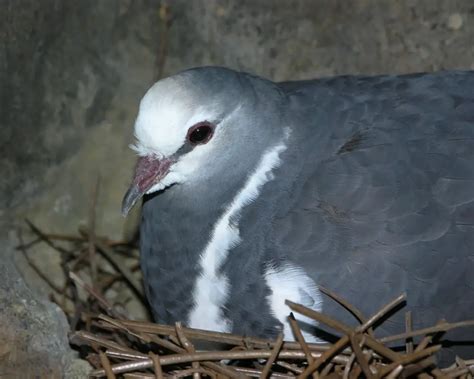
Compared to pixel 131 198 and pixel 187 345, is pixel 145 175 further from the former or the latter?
pixel 187 345

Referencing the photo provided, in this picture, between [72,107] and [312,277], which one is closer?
[312,277]

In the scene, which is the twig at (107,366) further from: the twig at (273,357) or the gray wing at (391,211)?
the gray wing at (391,211)

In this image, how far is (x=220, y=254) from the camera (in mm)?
2289

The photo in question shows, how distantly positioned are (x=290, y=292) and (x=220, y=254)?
221 millimetres

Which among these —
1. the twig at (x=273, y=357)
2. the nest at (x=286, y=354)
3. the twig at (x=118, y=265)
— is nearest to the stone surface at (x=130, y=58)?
the twig at (x=118, y=265)

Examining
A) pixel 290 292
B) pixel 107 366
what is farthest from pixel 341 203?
pixel 107 366

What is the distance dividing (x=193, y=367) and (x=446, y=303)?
599mm

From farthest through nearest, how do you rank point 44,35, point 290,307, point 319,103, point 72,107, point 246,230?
point 72,107 → point 44,35 → point 319,103 → point 246,230 → point 290,307

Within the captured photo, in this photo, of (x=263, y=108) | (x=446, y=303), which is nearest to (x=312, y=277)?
(x=446, y=303)

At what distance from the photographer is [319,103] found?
7.91 feet

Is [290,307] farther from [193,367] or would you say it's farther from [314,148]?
[314,148]

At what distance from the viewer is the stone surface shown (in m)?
2.87

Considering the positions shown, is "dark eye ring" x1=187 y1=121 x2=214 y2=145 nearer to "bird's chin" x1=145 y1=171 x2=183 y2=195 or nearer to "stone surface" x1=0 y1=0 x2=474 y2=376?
"bird's chin" x1=145 y1=171 x2=183 y2=195

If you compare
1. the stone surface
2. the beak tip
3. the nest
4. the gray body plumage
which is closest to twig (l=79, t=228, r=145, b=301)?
the stone surface
